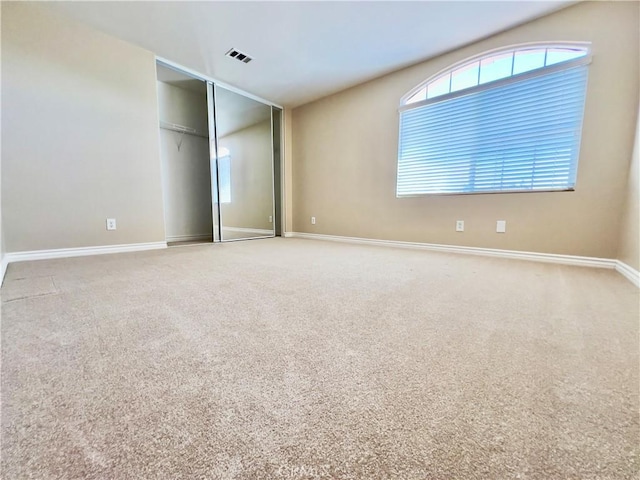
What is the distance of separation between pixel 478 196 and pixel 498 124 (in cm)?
72

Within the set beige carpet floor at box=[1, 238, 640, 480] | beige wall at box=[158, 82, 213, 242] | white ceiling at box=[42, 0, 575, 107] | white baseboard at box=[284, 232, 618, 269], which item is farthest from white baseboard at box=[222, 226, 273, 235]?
beige carpet floor at box=[1, 238, 640, 480]

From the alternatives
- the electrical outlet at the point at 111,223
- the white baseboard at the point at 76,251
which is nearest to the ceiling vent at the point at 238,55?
the electrical outlet at the point at 111,223

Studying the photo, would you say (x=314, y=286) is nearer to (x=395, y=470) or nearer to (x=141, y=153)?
(x=395, y=470)

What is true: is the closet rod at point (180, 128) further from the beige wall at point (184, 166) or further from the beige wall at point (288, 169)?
the beige wall at point (288, 169)

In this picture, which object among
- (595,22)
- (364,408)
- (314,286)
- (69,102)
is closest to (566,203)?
(595,22)

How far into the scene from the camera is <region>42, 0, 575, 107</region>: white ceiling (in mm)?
2172

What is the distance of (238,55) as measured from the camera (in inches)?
113

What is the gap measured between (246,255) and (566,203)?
3.01 meters

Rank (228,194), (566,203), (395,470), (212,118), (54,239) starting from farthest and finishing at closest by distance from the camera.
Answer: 1. (228,194)
2. (212,118)
3. (54,239)
4. (566,203)
5. (395,470)

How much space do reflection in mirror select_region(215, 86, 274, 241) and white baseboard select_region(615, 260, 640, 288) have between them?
418cm

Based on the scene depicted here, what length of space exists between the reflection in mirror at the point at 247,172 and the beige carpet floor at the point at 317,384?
11.0 ft

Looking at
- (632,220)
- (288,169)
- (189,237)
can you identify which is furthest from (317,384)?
(288,169)

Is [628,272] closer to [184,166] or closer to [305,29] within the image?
[305,29]

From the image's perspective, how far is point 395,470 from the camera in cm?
44
